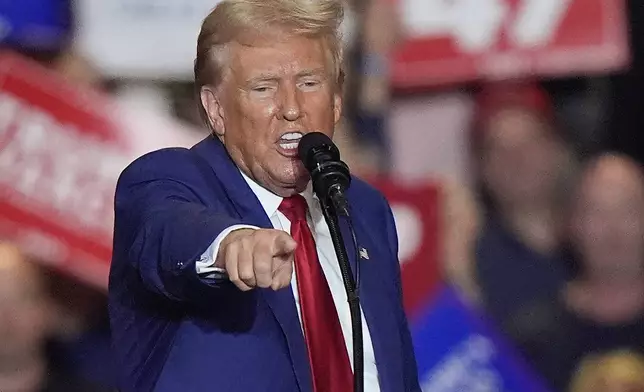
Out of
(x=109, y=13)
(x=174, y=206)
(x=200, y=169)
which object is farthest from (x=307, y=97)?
(x=109, y=13)

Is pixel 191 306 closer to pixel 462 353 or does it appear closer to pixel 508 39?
pixel 462 353

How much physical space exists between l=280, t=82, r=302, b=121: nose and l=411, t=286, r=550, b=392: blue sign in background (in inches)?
66.4

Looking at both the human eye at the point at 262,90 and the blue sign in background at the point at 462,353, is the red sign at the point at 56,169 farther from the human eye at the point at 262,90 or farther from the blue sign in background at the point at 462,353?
the human eye at the point at 262,90

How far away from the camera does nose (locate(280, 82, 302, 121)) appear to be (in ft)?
5.42

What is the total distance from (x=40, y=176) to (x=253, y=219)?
5.41 feet

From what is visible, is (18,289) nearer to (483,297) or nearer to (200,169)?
(483,297)

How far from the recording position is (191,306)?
5.05ft

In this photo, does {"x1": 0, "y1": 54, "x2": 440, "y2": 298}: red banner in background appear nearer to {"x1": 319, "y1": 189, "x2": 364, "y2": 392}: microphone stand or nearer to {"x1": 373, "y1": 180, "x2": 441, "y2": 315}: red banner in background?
{"x1": 373, "y1": 180, "x2": 441, "y2": 315}: red banner in background

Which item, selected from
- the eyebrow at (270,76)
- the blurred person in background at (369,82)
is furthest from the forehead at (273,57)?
the blurred person in background at (369,82)

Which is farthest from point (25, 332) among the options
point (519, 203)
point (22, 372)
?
point (519, 203)

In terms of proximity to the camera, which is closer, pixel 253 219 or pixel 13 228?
pixel 253 219

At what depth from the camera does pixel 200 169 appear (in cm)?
162

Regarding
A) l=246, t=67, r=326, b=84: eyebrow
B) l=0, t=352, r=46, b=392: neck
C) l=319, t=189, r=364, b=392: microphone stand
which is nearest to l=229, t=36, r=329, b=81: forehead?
l=246, t=67, r=326, b=84: eyebrow

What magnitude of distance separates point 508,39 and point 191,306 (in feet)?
6.47
